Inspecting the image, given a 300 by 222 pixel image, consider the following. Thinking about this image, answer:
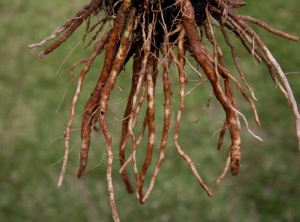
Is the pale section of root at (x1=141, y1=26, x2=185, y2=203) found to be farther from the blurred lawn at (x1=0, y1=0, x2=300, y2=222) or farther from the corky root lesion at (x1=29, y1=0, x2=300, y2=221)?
the blurred lawn at (x1=0, y1=0, x2=300, y2=222)

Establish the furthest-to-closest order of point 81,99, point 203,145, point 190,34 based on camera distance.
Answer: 1. point 81,99
2. point 203,145
3. point 190,34

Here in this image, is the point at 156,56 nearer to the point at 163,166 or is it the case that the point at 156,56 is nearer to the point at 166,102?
the point at 166,102

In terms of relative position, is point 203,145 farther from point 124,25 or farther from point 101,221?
point 124,25

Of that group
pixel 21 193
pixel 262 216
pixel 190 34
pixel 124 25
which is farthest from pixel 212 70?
pixel 21 193

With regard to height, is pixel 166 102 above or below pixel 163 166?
above

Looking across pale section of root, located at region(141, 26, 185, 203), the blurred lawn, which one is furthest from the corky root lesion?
the blurred lawn

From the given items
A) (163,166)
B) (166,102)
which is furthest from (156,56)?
(163,166)

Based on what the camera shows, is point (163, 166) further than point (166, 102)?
Yes

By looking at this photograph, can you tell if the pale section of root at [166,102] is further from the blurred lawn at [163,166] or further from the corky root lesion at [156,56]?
the blurred lawn at [163,166]
